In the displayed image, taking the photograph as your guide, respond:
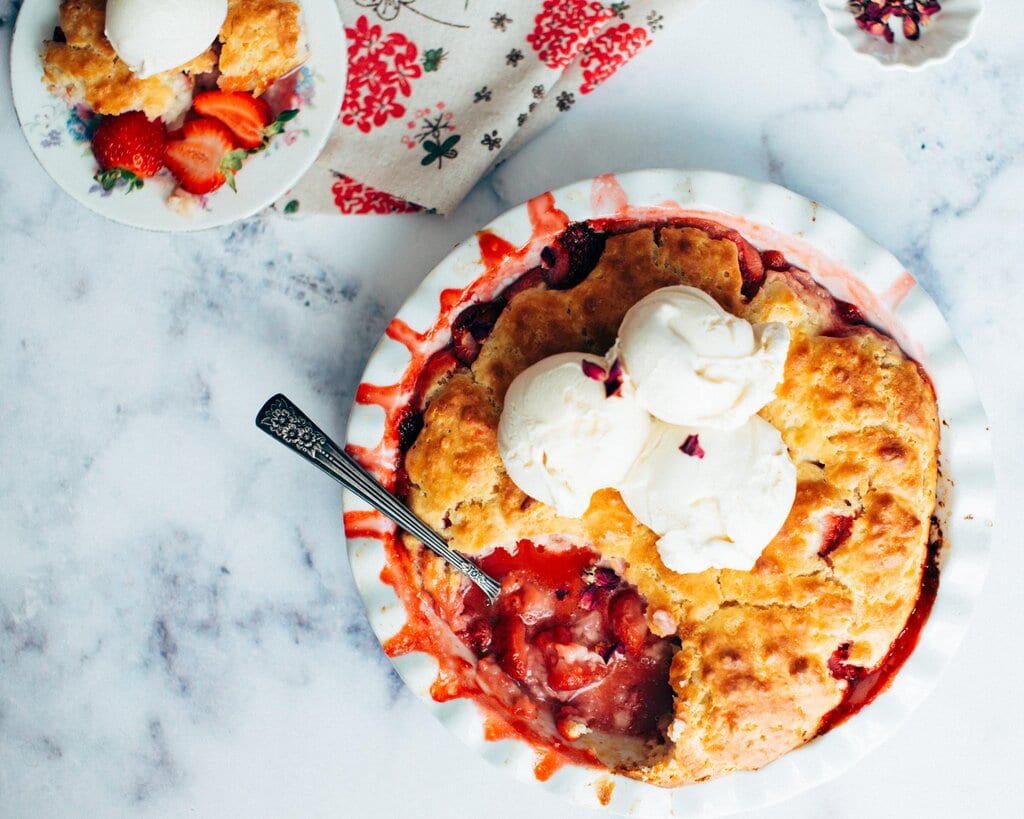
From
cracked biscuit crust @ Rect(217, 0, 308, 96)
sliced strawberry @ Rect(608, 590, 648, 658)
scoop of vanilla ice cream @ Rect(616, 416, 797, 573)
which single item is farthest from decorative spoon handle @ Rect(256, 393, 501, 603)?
cracked biscuit crust @ Rect(217, 0, 308, 96)

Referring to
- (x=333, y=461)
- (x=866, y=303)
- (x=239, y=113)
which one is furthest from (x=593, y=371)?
(x=239, y=113)

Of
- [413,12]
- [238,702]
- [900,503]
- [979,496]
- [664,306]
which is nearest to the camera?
[664,306]

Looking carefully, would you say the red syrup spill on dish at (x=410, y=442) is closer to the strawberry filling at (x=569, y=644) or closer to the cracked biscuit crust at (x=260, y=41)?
the strawberry filling at (x=569, y=644)

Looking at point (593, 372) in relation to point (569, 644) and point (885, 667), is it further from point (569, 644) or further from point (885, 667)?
point (885, 667)

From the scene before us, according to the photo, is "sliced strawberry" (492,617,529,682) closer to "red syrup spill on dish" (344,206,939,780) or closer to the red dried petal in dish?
"red syrup spill on dish" (344,206,939,780)

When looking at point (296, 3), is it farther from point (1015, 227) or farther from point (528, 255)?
point (1015, 227)

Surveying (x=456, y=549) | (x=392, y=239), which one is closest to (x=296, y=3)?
(x=392, y=239)
